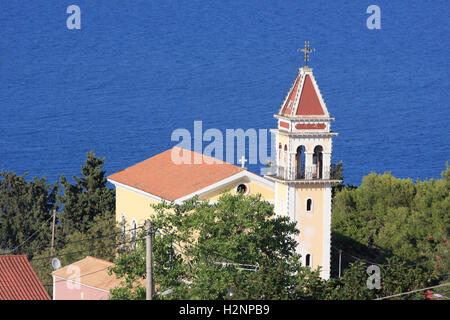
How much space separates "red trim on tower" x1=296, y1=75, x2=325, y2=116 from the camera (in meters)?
46.3

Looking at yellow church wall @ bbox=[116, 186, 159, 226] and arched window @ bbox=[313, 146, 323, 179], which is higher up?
arched window @ bbox=[313, 146, 323, 179]

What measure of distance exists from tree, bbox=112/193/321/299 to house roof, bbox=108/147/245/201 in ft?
24.8

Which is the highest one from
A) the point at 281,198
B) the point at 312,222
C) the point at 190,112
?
the point at 190,112

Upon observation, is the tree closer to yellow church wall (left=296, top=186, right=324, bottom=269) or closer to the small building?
yellow church wall (left=296, top=186, right=324, bottom=269)

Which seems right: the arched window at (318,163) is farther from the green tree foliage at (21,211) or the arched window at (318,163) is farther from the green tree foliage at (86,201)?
the green tree foliage at (21,211)

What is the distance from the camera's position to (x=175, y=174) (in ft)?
178

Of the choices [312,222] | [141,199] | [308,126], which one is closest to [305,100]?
[308,126]

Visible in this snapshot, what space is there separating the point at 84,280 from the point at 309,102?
12833mm

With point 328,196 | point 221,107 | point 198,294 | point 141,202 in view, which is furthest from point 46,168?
point 198,294

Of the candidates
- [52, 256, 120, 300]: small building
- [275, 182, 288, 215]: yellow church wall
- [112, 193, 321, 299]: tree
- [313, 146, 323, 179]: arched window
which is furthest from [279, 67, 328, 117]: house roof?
[52, 256, 120, 300]: small building

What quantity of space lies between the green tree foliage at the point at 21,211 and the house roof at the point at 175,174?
834cm

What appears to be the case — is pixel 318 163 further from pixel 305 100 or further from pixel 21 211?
pixel 21 211

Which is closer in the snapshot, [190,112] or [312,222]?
[312,222]

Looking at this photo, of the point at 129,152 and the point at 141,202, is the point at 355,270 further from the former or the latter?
the point at 129,152
